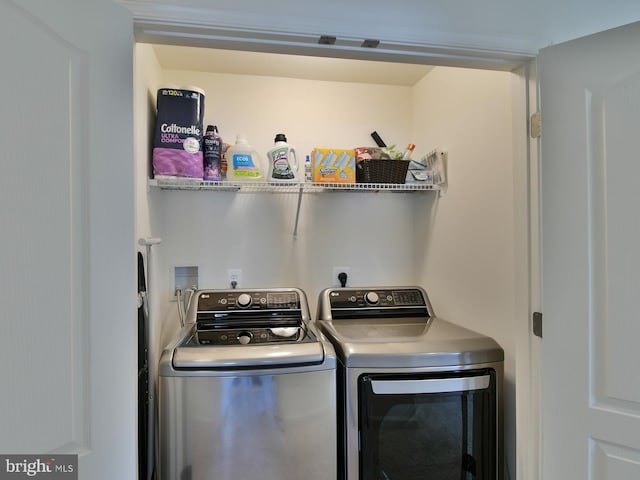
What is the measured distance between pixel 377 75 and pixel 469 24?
93cm

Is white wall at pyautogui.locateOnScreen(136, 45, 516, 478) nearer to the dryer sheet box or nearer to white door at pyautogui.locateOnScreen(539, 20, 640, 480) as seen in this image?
the dryer sheet box

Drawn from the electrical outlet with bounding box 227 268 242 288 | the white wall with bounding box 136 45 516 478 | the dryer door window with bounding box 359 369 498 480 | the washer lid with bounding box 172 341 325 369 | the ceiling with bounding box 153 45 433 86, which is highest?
the ceiling with bounding box 153 45 433 86

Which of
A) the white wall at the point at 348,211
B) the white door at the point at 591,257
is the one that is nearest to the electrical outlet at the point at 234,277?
the white wall at the point at 348,211

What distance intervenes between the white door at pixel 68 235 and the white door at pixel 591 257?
1209 millimetres

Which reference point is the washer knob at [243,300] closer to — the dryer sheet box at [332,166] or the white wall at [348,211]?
the white wall at [348,211]

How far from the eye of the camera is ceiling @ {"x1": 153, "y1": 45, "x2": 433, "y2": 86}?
1758mm

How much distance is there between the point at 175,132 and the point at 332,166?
2.40ft

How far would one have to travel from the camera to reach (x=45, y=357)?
2.43 feet

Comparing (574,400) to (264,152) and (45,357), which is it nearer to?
(45,357)

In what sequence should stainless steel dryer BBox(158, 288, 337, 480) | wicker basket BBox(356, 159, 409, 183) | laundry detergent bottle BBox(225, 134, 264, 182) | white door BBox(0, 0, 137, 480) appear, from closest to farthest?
white door BBox(0, 0, 137, 480), stainless steel dryer BBox(158, 288, 337, 480), laundry detergent bottle BBox(225, 134, 264, 182), wicker basket BBox(356, 159, 409, 183)

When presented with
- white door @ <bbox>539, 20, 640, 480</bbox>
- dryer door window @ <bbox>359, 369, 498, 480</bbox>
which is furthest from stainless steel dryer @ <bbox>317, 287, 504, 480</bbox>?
white door @ <bbox>539, 20, 640, 480</bbox>

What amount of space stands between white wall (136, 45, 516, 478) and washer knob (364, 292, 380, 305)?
0.65ft

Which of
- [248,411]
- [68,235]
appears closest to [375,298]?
[248,411]

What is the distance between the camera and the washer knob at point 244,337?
4.66 feet
